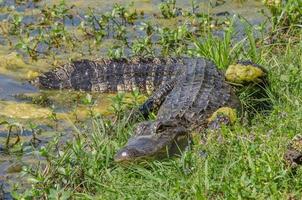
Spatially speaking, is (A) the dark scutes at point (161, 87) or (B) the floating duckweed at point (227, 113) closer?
(A) the dark scutes at point (161, 87)

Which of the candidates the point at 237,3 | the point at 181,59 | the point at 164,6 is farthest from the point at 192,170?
the point at 237,3

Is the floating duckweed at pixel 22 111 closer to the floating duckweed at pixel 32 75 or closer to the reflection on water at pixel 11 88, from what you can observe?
the reflection on water at pixel 11 88

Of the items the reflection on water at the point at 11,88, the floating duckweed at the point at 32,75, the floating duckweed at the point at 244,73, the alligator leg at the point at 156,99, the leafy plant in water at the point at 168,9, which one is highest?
the floating duckweed at the point at 244,73

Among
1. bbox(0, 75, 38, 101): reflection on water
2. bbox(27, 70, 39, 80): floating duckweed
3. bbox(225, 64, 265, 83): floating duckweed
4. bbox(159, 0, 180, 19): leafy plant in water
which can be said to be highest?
bbox(225, 64, 265, 83): floating duckweed

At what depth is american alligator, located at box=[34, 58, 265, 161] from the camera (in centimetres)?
513

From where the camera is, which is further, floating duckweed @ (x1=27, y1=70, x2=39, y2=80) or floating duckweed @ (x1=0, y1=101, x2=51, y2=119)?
floating duckweed @ (x1=27, y1=70, x2=39, y2=80)

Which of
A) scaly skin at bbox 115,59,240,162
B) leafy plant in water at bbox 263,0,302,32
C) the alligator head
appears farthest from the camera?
leafy plant in water at bbox 263,0,302,32

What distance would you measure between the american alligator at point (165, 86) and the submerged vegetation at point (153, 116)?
0.46 feet

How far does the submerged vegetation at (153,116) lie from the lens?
429 centimetres

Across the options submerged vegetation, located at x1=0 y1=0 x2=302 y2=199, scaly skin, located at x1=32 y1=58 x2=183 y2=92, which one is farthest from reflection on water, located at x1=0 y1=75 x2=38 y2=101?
submerged vegetation, located at x1=0 y1=0 x2=302 y2=199

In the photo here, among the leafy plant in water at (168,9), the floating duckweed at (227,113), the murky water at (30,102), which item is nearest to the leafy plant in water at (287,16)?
the murky water at (30,102)

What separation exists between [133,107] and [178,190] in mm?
1891

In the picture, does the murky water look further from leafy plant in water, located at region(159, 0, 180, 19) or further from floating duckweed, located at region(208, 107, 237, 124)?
floating duckweed, located at region(208, 107, 237, 124)

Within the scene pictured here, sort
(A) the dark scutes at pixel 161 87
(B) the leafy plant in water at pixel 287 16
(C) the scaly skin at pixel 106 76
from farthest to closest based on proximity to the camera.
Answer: (B) the leafy plant in water at pixel 287 16
(C) the scaly skin at pixel 106 76
(A) the dark scutes at pixel 161 87
